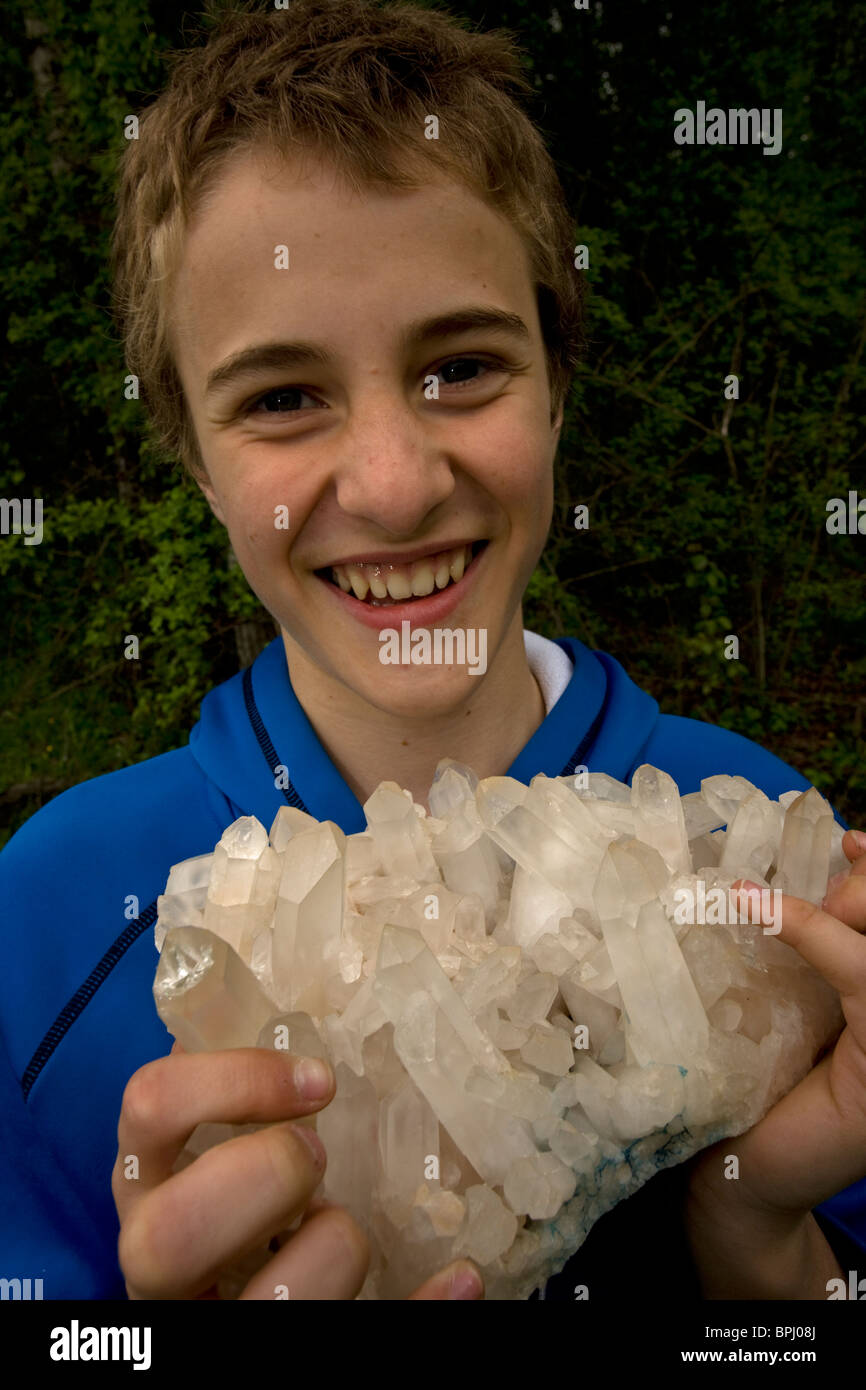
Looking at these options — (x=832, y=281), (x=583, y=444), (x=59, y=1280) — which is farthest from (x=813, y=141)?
(x=59, y=1280)

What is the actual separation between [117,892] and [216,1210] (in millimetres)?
735

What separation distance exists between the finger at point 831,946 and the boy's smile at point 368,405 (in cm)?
56

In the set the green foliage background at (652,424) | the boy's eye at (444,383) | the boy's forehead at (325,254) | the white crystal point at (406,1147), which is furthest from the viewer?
the green foliage background at (652,424)

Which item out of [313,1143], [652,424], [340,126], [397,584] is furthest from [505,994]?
[652,424]

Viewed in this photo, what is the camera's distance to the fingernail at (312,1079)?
702mm

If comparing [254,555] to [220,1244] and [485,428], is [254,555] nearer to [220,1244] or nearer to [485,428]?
[485,428]

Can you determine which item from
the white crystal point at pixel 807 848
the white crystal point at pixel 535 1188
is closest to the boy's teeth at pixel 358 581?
the white crystal point at pixel 807 848

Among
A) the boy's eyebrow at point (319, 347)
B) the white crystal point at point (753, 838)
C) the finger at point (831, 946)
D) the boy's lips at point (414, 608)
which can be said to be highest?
the boy's eyebrow at point (319, 347)

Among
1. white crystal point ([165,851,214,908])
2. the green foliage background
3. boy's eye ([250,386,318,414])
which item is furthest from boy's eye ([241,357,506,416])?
the green foliage background

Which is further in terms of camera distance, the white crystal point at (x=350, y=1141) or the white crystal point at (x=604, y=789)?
the white crystal point at (x=604, y=789)

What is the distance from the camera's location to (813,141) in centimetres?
411

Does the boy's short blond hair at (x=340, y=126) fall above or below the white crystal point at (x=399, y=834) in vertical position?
above

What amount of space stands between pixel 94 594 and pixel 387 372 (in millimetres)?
3357

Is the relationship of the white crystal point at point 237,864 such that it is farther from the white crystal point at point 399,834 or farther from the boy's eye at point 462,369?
the boy's eye at point 462,369
